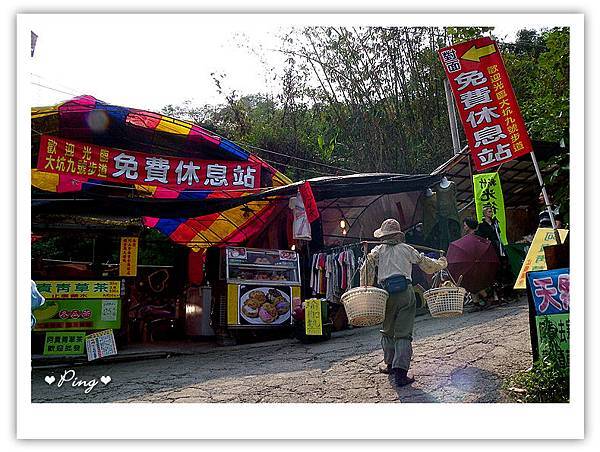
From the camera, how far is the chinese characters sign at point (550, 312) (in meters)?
4.12

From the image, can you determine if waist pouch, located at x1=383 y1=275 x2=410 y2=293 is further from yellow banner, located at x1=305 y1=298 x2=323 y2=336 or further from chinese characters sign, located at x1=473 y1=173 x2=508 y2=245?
chinese characters sign, located at x1=473 y1=173 x2=508 y2=245

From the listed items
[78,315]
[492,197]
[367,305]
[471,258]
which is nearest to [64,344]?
[78,315]

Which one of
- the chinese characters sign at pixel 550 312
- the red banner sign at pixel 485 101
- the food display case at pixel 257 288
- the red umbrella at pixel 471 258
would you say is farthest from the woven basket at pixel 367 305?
the food display case at pixel 257 288

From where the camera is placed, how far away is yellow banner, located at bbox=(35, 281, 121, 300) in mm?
6496

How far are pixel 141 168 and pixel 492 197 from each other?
14.8ft

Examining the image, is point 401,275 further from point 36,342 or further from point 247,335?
point 36,342

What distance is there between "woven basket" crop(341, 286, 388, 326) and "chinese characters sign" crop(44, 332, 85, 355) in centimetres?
368

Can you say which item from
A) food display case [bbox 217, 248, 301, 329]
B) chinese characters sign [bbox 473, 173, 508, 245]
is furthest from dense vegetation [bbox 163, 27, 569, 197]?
food display case [bbox 217, 248, 301, 329]

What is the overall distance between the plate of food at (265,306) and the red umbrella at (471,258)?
7.39 feet

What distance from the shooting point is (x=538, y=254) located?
4637 mm

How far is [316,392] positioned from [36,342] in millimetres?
3638

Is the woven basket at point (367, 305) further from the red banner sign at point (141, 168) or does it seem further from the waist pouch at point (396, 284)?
the red banner sign at point (141, 168)
